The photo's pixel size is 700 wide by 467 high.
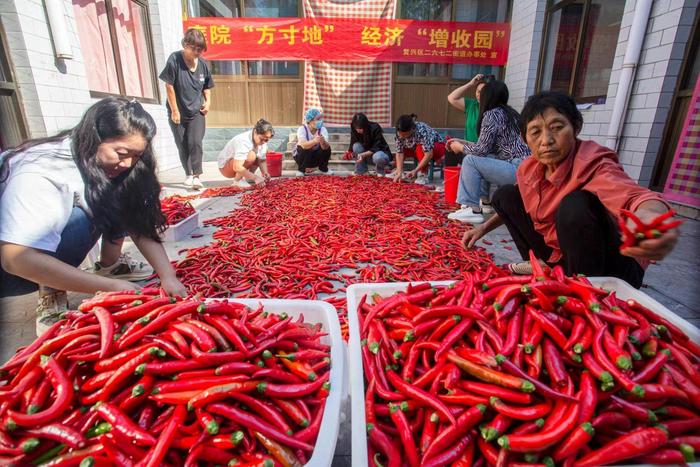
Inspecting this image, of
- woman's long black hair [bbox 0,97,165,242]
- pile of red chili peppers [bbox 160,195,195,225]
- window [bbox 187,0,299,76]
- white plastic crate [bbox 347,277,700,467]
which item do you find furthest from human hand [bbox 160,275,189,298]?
window [bbox 187,0,299,76]

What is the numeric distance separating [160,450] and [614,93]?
750cm

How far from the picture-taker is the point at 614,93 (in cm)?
585

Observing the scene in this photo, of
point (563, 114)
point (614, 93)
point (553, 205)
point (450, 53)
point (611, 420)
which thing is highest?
point (450, 53)

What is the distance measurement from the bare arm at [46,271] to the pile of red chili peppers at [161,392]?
1.80 ft

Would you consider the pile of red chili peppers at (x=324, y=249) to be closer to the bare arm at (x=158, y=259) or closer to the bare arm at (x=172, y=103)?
the bare arm at (x=158, y=259)

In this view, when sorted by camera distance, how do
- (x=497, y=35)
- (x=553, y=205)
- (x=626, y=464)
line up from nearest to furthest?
(x=626, y=464) < (x=553, y=205) < (x=497, y=35)

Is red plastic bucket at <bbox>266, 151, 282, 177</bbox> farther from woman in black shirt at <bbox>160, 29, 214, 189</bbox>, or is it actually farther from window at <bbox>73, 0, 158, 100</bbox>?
window at <bbox>73, 0, 158, 100</bbox>

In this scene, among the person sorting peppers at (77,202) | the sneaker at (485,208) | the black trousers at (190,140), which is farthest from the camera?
the black trousers at (190,140)

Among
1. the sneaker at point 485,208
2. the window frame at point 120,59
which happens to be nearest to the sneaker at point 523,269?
the sneaker at point 485,208

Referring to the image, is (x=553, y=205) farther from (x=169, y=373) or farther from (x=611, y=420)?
(x=169, y=373)

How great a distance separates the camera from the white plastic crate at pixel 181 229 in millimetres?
3912

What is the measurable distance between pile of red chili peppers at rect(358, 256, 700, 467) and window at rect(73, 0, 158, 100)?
7.81 metres

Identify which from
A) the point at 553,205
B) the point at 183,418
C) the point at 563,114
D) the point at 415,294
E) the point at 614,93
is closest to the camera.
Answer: the point at 183,418

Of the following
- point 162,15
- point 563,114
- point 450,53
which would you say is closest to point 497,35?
point 450,53
